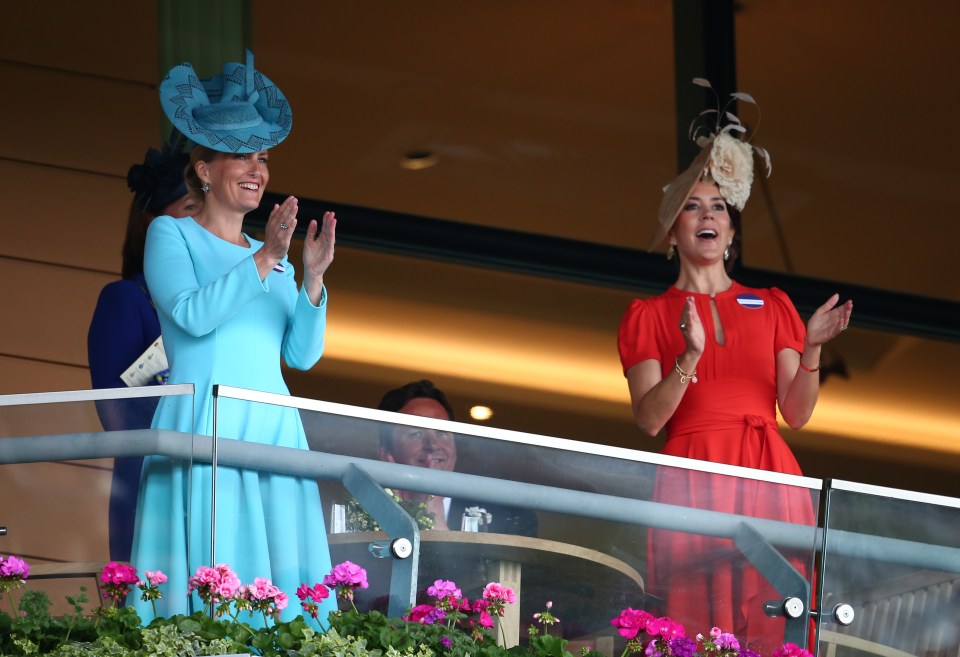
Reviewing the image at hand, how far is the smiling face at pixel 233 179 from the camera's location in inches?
157

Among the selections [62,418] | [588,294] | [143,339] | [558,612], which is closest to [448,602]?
[558,612]

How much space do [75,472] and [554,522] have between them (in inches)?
37.4

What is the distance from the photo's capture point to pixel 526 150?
27.0ft

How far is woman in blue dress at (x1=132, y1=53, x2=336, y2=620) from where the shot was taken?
3291 mm

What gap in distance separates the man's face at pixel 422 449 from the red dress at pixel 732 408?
20.7 inches

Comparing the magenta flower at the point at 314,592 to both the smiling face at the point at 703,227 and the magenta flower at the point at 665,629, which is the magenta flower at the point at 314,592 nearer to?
the magenta flower at the point at 665,629

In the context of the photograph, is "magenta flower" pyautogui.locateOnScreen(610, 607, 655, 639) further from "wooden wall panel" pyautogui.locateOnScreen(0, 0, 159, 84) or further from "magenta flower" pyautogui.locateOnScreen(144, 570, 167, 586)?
"wooden wall panel" pyautogui.locateOnScreen(0, 0, 159, 84)

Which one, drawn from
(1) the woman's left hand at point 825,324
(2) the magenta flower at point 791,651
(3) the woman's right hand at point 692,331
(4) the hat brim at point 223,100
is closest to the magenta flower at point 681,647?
(2) the magenta flower at point 791,651

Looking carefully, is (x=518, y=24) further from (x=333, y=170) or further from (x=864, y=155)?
(x=864, y=155)

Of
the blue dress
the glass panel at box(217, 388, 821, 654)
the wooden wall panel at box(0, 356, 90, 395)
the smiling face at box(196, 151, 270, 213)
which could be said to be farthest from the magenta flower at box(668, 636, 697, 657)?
the wooden wall panel at box(0, 356, 90, 395)

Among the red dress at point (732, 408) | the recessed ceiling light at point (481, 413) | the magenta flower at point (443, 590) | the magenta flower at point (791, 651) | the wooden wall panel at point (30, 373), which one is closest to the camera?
the magenta flower at point (443, 590)

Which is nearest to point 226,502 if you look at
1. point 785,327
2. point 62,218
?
point 785,327

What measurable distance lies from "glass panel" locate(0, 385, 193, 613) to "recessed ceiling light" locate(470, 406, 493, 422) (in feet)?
20.8

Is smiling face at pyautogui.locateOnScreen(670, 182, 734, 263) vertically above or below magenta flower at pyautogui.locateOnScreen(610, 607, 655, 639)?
above
